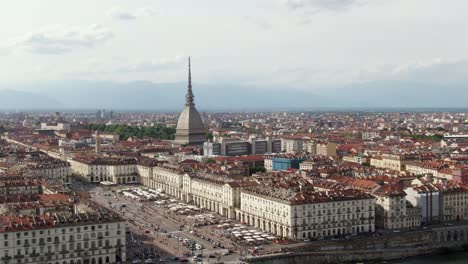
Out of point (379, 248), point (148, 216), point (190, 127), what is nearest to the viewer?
point (379, 248)

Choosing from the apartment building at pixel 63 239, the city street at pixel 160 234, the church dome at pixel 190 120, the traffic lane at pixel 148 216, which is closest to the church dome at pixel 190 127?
the church dome at pixel 190 120

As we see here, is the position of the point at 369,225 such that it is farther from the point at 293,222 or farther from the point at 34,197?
the point at 34,197

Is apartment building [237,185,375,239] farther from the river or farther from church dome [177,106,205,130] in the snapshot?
church dome [177,106,205,130]

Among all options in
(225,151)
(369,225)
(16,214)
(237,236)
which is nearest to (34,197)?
(16,214)

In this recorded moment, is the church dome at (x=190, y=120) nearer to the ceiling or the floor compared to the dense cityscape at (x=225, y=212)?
nearer to the ceiling

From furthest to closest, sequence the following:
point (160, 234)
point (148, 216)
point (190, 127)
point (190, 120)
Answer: point (190, 120)
point (190, 127)
point (148, 216)
point (160, 234)

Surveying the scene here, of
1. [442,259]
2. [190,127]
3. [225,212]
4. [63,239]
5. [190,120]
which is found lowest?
[442,259]

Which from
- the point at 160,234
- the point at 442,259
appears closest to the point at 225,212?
the point at 160,234

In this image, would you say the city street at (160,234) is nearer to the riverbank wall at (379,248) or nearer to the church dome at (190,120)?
the riverbank wall at (379,248)

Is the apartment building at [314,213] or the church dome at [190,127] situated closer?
the apartment building at [314,213]

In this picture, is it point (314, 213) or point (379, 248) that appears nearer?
point (379, 248)

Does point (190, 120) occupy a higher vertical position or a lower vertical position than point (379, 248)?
higher

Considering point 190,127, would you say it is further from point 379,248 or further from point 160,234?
point 379,248
